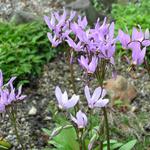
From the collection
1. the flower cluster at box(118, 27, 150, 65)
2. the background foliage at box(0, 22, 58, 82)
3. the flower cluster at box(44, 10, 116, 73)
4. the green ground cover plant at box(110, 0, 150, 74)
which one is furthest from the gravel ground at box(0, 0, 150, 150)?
the flower cluster at box(118, 27, 150, 65)

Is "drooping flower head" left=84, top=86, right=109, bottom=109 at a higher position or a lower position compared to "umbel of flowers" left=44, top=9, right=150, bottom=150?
lower

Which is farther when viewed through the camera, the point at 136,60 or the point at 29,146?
the point at 29,146

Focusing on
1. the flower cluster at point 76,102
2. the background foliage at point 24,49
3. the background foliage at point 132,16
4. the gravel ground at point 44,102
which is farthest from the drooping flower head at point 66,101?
the background foliage at point 132,16

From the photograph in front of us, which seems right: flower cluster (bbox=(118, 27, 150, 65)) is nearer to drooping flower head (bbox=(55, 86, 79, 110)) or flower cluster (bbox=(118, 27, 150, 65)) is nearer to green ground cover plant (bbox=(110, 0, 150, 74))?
drooping flower head (bbox=(55, 86, 79, 110))

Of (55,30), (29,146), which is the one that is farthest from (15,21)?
(55,30)

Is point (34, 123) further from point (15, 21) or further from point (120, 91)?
point (15, 21)
